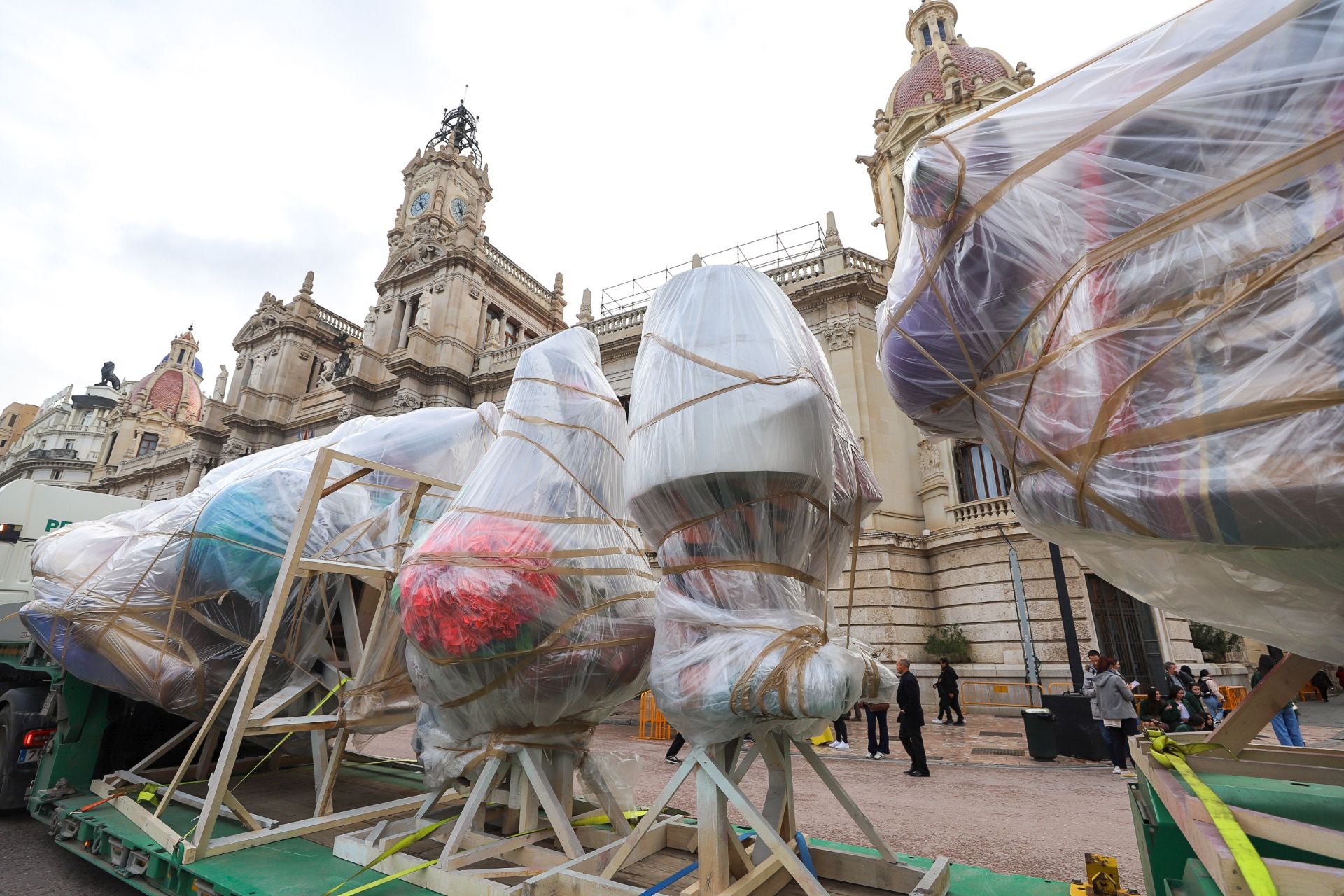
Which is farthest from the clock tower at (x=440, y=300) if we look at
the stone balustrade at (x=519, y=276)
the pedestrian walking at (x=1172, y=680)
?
the pedestrian walking at (x=1172, y=680)

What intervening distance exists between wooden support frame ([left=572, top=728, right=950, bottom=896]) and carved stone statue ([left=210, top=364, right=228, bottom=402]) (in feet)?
145

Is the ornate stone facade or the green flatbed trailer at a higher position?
the ornate stone facade

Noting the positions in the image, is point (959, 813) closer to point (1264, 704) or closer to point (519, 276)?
point (1264, 704)

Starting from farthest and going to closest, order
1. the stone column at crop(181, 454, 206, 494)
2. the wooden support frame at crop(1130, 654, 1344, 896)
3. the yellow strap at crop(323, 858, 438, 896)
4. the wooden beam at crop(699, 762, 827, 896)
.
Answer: the stone column at crop(181, 454, 206, 494), the yellow strap at crop(323, 858, 438, 896), the wooden beam at crop(699, 762, 827, 896), the wooden support frame at crop(1130, 654, 1344, 896)

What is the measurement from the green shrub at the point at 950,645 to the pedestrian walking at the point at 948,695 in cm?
162

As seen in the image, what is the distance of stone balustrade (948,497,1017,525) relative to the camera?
1537 centimetres

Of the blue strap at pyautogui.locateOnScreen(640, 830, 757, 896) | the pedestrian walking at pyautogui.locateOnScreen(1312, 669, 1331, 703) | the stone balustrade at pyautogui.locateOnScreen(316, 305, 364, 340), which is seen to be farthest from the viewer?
the stone balustrade at pyautogui.locateOnScreen(316, 305, 364, 340)

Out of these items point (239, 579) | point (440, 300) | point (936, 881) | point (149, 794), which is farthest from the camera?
point (440, 300)

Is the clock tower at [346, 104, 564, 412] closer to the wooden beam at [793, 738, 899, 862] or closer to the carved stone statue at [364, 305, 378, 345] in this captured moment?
the carved stone statue at [364, 305, 378, 345]

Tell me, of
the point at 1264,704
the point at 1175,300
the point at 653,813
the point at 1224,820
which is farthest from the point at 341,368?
the point at 1224,820

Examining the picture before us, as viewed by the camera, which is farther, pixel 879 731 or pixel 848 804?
pixel 879 731

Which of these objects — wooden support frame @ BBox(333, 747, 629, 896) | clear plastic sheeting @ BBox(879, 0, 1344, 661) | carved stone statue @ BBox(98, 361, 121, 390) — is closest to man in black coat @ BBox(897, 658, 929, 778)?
wooden support frame @ BBox(333, 747, 629, 896)

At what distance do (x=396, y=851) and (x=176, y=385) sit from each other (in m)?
71.5

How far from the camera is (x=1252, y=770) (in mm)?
2340
